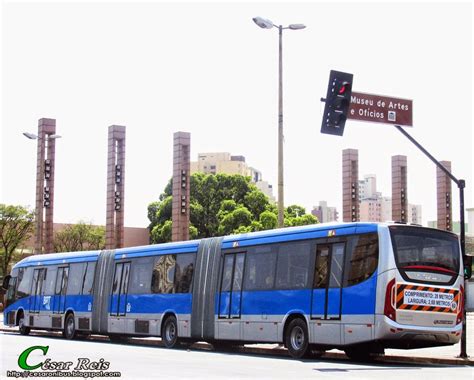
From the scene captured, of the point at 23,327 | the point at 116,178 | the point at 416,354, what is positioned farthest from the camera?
the point at 116,178

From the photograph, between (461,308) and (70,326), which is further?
(70,326)

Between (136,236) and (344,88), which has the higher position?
(136,236)

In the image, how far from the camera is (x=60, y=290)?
3219 centimetres

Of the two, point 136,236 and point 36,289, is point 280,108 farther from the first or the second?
point 136,236

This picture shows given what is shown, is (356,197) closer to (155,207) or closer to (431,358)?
(155,207)

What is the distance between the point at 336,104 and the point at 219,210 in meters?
63.8

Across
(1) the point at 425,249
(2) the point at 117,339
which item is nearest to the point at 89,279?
(2) the point at 117,339

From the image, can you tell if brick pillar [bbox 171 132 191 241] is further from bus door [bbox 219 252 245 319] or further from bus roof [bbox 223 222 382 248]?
bus door [bbox 219 252 245 319]

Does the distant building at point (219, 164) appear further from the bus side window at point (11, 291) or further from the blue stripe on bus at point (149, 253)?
the blue stripe on bus at point (149, 253)

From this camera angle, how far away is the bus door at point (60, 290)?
31.9 m

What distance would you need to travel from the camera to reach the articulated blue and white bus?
18391 millimetres

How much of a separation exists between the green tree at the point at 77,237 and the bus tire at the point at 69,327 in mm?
47993

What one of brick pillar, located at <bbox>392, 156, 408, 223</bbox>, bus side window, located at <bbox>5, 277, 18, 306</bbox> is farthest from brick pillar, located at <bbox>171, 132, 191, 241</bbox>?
bus side window, located at <bbox>5, 277, 18, 306</bbox>

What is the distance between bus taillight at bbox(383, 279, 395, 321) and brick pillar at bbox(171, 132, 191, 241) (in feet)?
145
